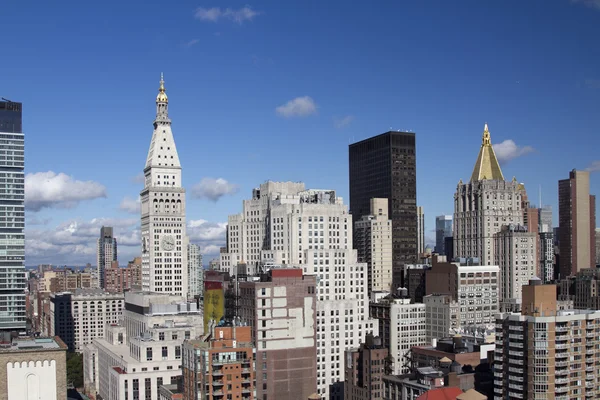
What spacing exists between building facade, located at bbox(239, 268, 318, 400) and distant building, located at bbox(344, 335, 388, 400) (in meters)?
9.78

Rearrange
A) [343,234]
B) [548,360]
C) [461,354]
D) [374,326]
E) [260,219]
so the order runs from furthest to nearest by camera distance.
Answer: [260,219] → [343,234] → [374,326] → [461,354] → [548,360]

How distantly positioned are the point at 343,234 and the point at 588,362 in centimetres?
7210

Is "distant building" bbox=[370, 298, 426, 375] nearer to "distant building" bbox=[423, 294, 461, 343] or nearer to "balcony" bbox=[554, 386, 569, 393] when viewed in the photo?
"distant building" bbox=[423, 294, 461, 343]

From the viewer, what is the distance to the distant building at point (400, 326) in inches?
7367

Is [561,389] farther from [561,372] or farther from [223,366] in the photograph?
[223,366]

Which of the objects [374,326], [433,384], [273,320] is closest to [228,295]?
[273,320]

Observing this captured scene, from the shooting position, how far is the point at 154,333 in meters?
173

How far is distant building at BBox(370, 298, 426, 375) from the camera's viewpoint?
614 feet

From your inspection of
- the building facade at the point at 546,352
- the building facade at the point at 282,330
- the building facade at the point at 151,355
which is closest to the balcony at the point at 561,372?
the building facade at the point at 546,352

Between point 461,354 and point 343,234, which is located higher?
point 343,234

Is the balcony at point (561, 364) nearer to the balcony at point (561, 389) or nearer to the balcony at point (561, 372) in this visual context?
the balcony at point (561, 372)

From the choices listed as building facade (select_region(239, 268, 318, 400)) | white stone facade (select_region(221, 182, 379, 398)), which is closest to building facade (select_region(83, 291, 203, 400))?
white stone facade (select_region(221, 182, 379, 398))

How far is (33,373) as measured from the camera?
3457 inches

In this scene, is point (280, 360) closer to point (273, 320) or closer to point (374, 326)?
point (273, 320)
